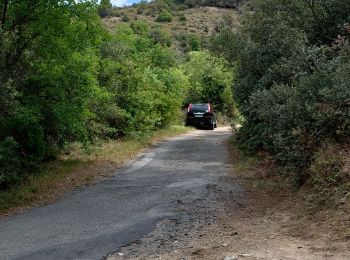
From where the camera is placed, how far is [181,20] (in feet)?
283

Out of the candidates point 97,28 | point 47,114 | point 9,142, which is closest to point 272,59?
point 97,28

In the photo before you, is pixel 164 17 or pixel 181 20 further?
pixel 181 20

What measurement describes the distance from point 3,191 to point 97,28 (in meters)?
5.86

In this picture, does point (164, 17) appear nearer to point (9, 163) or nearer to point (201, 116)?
point (201, 116)

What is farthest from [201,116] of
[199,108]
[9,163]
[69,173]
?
[9,163]

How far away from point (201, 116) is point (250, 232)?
1085 inches

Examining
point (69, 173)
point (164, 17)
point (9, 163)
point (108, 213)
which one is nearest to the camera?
point (108, 213)

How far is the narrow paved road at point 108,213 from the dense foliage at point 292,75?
2.23 metres

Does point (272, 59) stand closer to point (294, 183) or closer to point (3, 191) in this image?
point (294, 183)

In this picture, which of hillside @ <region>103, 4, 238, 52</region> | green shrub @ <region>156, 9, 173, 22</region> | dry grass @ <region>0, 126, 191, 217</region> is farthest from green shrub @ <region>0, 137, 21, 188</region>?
green shrub @ <region>156, 9, 173, 22</region>

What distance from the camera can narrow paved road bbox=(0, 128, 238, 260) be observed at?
746cm

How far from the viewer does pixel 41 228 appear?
8.62 meters

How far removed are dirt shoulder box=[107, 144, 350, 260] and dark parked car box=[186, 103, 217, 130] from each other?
24511 mm

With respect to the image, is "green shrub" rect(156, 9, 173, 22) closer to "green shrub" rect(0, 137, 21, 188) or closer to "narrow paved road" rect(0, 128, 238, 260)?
"narrow paved road" rect(0, 128, 238, 260)
